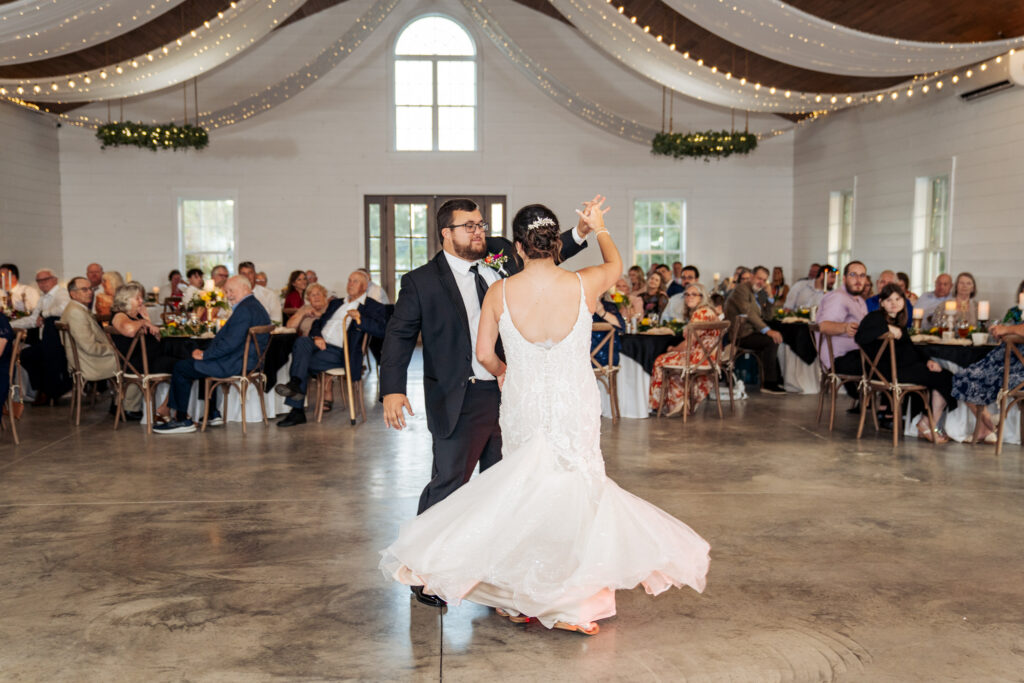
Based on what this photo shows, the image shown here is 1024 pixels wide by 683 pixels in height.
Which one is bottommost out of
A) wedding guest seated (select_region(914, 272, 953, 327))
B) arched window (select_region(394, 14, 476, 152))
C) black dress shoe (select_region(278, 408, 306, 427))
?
Answer: black dress shoe (select_region(278, 408, 306, 427))

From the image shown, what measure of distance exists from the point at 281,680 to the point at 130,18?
6.48m

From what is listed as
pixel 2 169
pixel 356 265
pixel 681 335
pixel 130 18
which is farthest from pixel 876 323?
pixel 2 169

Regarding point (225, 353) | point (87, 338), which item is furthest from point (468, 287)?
point (87, 338)

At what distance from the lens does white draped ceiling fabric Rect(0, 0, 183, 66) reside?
6.50m

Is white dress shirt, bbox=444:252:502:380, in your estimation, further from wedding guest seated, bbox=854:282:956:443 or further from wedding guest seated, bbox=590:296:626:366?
wedding guest seated, bbox=590:296:626:366

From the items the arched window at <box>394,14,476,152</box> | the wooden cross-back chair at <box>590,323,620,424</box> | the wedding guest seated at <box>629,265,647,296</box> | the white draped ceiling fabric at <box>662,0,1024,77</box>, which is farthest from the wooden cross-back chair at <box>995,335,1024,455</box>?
the arched window at <box>394,14,476,152</box>

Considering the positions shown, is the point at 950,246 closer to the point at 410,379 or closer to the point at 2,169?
the point at 410,379

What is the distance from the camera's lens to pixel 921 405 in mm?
7086

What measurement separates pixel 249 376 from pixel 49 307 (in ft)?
10.5

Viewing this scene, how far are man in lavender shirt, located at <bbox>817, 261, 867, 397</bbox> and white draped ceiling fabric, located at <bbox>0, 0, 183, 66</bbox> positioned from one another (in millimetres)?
5575

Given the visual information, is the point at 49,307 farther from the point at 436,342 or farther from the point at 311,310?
the point at 436,342

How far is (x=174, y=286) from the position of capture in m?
13.5

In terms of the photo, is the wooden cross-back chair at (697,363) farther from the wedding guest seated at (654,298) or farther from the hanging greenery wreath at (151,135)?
the hanging greenery wreath at (151,135)

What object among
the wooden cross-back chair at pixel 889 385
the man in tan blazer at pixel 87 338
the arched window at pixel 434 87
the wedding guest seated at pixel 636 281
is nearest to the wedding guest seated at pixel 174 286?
the arched window at pixel 434 87
